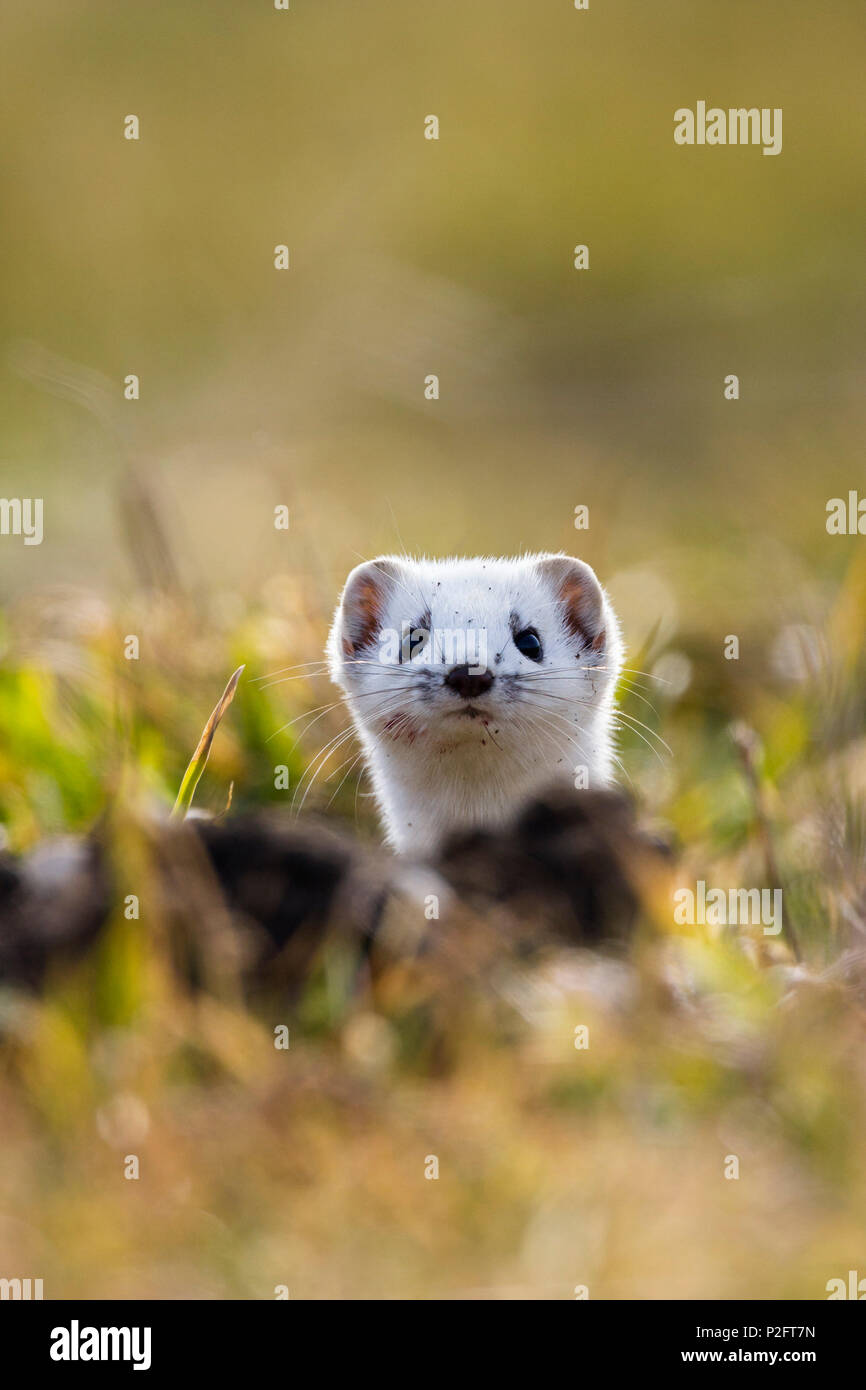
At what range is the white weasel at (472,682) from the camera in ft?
15.6

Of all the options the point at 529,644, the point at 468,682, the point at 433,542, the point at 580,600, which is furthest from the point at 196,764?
the point at 433,542

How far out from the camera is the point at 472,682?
183 inches

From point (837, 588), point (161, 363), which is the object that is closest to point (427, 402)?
point (161, 363)

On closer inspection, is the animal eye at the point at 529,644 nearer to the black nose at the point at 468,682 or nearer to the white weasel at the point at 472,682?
the white weasel at the point at 472,682

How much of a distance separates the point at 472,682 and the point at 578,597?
0.78 metres

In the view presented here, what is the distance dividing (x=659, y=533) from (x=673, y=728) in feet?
14.7

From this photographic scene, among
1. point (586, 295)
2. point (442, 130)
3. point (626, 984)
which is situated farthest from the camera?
point (442, 130)

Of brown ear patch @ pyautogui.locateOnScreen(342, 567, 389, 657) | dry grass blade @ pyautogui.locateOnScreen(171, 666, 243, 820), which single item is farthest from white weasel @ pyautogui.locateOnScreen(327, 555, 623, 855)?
dry grass blade @ pyautogui.locateOnScreen(171, 666, 243, 820)

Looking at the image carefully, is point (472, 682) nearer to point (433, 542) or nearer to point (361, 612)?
point (361, 612)

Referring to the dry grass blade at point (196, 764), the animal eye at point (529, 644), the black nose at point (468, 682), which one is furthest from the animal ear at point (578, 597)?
the dry grass blade at point (196, 764)

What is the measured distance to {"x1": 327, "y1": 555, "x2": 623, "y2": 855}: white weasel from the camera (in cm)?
477

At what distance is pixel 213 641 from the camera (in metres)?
6.17

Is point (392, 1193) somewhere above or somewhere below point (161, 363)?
below

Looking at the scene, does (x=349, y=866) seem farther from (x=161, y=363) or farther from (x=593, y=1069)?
(x=161, y=363)
